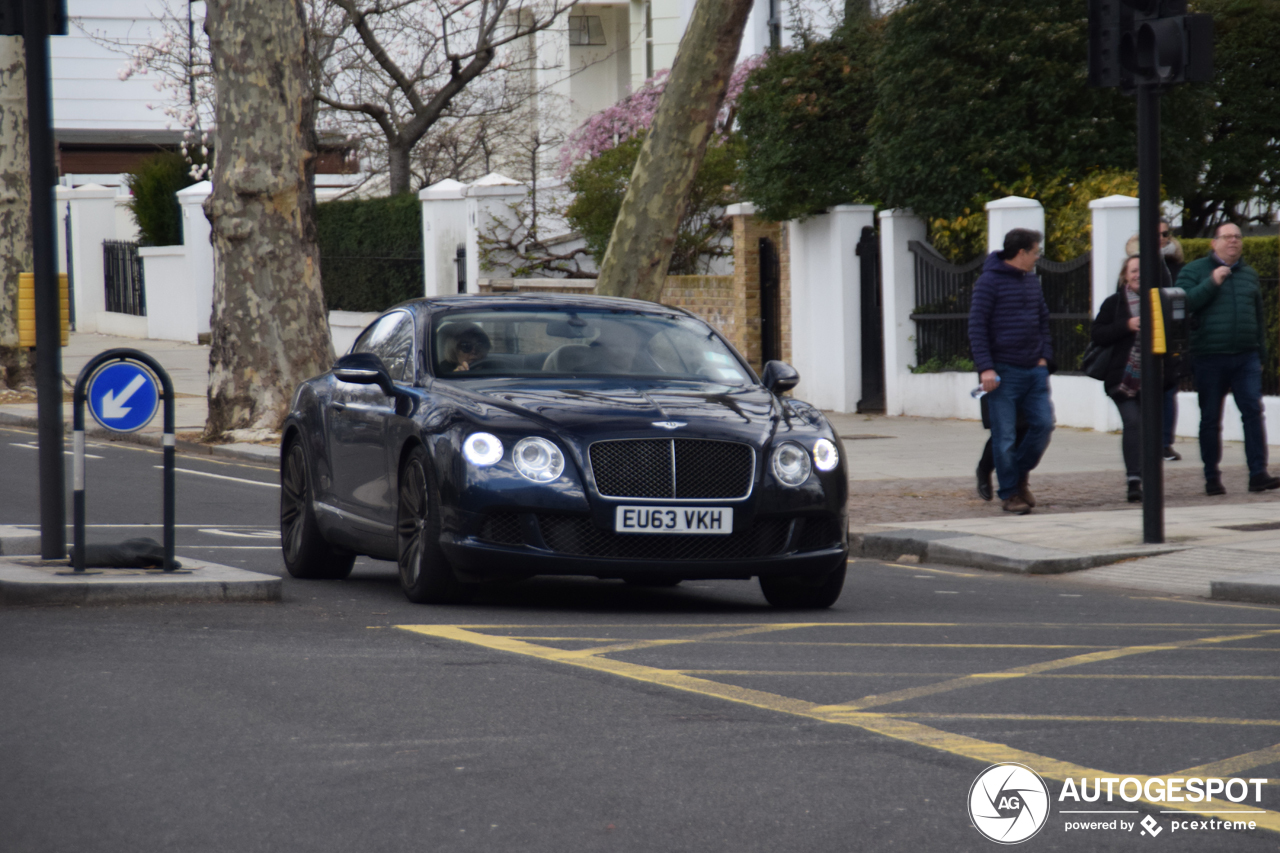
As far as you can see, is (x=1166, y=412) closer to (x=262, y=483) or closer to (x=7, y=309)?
(x=262, y=483)

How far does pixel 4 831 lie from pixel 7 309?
78.2 feet

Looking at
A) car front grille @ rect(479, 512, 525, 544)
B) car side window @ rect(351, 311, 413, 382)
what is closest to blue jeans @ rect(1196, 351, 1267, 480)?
car side window @ rect(351, 311, 413, 382)

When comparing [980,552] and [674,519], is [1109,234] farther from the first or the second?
[674,519]

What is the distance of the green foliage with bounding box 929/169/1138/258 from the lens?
20.4 meters

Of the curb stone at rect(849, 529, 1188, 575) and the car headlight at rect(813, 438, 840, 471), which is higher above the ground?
the car headlight at rect(813, 438, 840, 471)

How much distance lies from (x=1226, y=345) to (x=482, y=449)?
699 centimetres

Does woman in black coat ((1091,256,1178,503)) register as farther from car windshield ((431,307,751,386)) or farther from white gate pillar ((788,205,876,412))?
white gate pillar ((788,205,876,412))

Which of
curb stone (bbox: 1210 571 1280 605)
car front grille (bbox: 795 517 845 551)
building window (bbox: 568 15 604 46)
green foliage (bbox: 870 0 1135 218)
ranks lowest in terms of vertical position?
curb stone (bbox: 1210 571 1280 605)

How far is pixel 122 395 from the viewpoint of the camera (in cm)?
871

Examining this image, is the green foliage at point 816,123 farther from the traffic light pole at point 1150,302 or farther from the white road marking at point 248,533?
the traffic light pole at point 1150,302

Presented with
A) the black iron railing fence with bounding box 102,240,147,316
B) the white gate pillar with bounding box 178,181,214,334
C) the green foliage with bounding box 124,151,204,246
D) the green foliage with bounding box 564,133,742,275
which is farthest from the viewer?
the black iron railing fence with bounding box 102,240,147,316

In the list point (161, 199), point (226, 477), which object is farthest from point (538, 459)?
point (161, 199)

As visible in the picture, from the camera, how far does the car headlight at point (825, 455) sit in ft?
28.4

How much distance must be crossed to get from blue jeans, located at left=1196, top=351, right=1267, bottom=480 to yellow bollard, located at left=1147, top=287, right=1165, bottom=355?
2.76m
